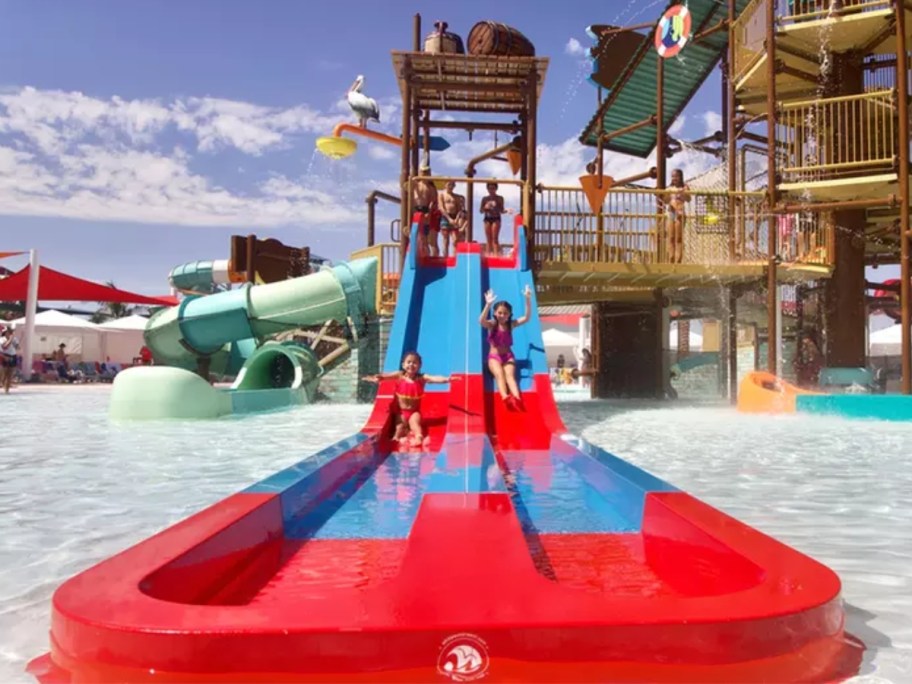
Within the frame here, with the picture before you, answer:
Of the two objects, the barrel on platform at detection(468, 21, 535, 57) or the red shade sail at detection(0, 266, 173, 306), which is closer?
the barrel on platform at detection(468, 21, 535, 57)

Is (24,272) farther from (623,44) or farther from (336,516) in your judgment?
(336,516)

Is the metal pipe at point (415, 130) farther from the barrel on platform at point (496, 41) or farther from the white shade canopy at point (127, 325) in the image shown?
the white shade canopy at point (127, 325)

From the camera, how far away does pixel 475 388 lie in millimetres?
6957

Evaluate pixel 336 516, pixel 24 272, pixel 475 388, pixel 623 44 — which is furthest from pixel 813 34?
pixel 24 272

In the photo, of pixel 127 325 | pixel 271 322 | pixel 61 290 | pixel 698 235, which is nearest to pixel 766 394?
pixel 698 235

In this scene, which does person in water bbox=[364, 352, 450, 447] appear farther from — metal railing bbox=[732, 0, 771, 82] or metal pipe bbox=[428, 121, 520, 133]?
metal railing bbox=[732, 0, 771, 82]

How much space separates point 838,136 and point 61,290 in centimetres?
1994

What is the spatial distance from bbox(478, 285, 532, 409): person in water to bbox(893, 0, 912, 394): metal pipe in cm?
546

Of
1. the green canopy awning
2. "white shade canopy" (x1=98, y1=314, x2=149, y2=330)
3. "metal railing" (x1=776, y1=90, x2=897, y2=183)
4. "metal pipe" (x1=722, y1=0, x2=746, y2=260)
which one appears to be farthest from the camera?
"white shade canopy" (x1=98, y1=314, x2=149, y2=330)

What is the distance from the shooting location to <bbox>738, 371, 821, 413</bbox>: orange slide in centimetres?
974

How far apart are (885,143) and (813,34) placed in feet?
6.62

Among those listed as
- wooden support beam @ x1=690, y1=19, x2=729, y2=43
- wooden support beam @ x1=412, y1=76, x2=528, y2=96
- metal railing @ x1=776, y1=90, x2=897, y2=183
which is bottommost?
metal railing @ x1=776, y1=90, x2=897, y2=183

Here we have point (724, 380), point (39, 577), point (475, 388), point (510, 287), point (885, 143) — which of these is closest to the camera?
point (39, 577)

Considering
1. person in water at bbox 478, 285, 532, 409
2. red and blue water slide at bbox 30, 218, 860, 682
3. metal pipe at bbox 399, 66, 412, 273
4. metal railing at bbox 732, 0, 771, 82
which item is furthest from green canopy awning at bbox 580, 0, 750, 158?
red and blue water slide at bbox 30, 218, 860, 682
